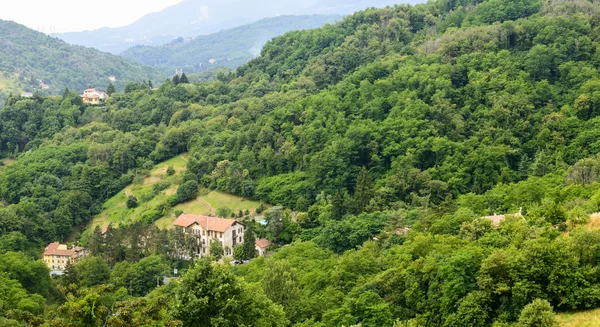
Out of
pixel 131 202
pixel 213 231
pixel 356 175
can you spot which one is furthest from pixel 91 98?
pixel 356 175

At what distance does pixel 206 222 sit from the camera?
50125mm

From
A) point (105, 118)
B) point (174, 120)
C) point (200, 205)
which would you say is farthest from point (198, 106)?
point (200, 205)

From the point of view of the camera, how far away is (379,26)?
262 ft

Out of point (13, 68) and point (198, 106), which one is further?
point (13, 68)

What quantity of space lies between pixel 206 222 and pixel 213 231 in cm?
148

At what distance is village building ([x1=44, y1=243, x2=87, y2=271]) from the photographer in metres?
50.9

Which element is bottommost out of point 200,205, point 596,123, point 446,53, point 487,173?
point 200,205

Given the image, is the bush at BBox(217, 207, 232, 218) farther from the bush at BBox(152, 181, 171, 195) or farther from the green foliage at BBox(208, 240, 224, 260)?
the bush at BBox(152, 181, 171, 195)

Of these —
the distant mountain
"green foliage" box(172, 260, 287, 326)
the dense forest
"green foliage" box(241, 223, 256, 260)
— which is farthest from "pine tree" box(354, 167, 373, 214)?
the distant mountain

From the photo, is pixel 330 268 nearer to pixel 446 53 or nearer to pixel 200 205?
pixel 200 205

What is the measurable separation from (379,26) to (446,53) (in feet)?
64.3

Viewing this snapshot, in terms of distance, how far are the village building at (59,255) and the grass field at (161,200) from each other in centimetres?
493

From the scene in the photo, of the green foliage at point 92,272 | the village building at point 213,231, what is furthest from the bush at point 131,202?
the green foliage at point 92,272

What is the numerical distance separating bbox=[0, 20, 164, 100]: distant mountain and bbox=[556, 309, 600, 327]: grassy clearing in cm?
13706
